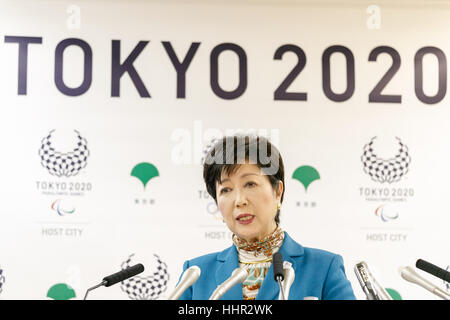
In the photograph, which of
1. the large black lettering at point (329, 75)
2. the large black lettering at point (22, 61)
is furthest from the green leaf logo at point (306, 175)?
the large black lettering at point (22, 61)

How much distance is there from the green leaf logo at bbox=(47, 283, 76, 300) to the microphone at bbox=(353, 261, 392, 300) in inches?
103

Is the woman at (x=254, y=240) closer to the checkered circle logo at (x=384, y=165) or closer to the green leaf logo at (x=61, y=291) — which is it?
the checkered circle logo at (x=384, y=165)

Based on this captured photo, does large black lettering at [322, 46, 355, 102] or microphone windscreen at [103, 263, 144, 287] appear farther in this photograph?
large black lettering at [322, 46, 355, 102]

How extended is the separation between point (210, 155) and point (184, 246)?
1.45 m

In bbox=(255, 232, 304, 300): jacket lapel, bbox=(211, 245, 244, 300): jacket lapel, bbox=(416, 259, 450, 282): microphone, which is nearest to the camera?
bbox=(416, 259, 450, 282): microphone

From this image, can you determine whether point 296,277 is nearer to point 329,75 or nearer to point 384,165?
point 384,165

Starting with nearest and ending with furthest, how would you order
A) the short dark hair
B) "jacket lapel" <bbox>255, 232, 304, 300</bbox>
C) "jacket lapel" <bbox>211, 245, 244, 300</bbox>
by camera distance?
"jacket lapel" <bbox>255, 232, 304, 300</bbox>
"jacket lapel" <bbox>211, 245, 244, 300</bbox>
the short dark hair

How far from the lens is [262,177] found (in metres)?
2.62

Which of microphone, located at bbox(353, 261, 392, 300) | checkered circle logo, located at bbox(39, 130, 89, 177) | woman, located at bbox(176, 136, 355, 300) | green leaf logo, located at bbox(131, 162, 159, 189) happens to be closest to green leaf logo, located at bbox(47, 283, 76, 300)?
checkered circle logo, located at bbox(39, 130, 89, 177)

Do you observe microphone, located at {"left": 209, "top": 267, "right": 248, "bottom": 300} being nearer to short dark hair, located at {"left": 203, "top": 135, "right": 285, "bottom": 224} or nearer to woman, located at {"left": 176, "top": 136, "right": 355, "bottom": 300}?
woman, located at {"left": 176, "top": 136, "right": 355, "bottom": 300}

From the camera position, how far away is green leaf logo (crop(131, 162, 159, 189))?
3.96 m

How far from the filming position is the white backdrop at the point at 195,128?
3.90 meters
